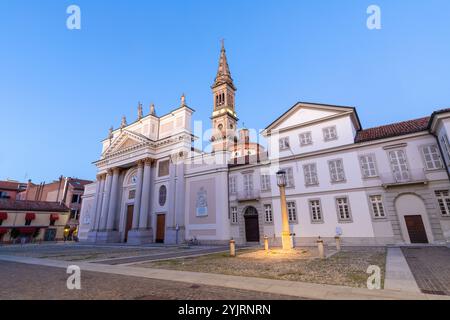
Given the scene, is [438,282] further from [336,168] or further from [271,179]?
[271,179]

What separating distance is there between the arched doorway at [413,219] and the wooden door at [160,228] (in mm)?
24822

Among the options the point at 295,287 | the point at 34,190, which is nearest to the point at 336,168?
the point at 295,287

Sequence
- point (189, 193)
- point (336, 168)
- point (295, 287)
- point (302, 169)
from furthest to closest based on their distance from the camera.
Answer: point (189, 193) → point (302, 169) → point (336, 168) → point (295, 287)

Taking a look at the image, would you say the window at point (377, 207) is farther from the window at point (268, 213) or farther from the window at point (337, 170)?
the window at point (268, 213)

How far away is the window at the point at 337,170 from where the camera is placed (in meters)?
19.9

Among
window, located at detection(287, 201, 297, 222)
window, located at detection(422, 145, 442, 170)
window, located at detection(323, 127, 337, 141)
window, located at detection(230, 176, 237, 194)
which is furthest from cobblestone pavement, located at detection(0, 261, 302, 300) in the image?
window, located at detection(323, 127, 337, 141)

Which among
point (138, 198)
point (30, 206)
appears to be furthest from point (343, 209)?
point (30, 206)

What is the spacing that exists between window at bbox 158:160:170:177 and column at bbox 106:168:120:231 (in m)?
8.58

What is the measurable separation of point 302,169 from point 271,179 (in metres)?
3.34

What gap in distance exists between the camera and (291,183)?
2219 cm

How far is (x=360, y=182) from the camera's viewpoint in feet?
61.8

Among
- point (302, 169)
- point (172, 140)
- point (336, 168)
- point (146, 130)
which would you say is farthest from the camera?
point (146, 130)

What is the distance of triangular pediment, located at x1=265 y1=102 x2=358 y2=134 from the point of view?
69.4 ft

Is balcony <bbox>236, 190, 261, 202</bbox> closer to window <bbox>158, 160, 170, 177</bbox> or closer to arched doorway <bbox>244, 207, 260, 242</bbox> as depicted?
arched doorway <bbox>244, 207, 260, 242</bbox>
